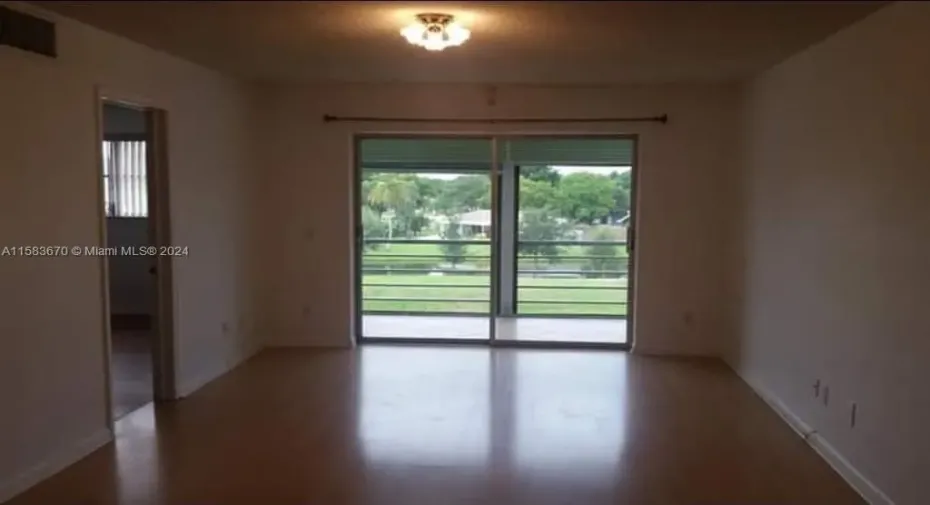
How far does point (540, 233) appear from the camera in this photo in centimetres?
671

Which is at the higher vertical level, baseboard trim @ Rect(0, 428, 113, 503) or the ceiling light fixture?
the ceiling light fixture

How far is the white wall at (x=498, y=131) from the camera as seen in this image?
6.14 metres

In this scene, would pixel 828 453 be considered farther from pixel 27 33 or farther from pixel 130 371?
pixel 130 371

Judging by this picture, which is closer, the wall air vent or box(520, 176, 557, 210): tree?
the wall air vent

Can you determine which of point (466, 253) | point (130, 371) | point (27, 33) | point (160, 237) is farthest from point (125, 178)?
point (27, 33)

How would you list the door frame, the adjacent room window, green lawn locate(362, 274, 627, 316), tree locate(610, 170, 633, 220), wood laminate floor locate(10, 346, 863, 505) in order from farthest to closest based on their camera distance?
the adjacent room window → green lawn locate(362, 274, 627, 316) → tree locate(610, 170, 633, 220) → the door frame → wood laminate floor locate(10, 346, 863, 505)

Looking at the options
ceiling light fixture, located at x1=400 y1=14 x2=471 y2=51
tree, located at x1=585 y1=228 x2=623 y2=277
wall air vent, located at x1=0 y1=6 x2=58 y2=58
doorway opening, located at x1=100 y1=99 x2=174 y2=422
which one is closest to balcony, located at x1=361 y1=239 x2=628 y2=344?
tree, located at x1=585 y1=228 x2=623 y2=277

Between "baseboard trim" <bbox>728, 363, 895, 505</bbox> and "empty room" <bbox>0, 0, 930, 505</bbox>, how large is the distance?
0.07 ft

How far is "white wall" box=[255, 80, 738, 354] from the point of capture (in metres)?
6.14

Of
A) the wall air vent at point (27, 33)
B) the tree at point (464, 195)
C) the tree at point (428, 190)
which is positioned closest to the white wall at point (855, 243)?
the tree at point (464, 195)

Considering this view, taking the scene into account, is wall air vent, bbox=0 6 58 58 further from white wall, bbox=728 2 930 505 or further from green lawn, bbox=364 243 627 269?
white wall, bbox=728 2 930 505

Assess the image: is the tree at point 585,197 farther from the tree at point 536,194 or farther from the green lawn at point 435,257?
the green lawn at point 435,257

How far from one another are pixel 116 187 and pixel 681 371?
222 inches

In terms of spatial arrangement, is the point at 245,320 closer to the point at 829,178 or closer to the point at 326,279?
the point at 326,279
